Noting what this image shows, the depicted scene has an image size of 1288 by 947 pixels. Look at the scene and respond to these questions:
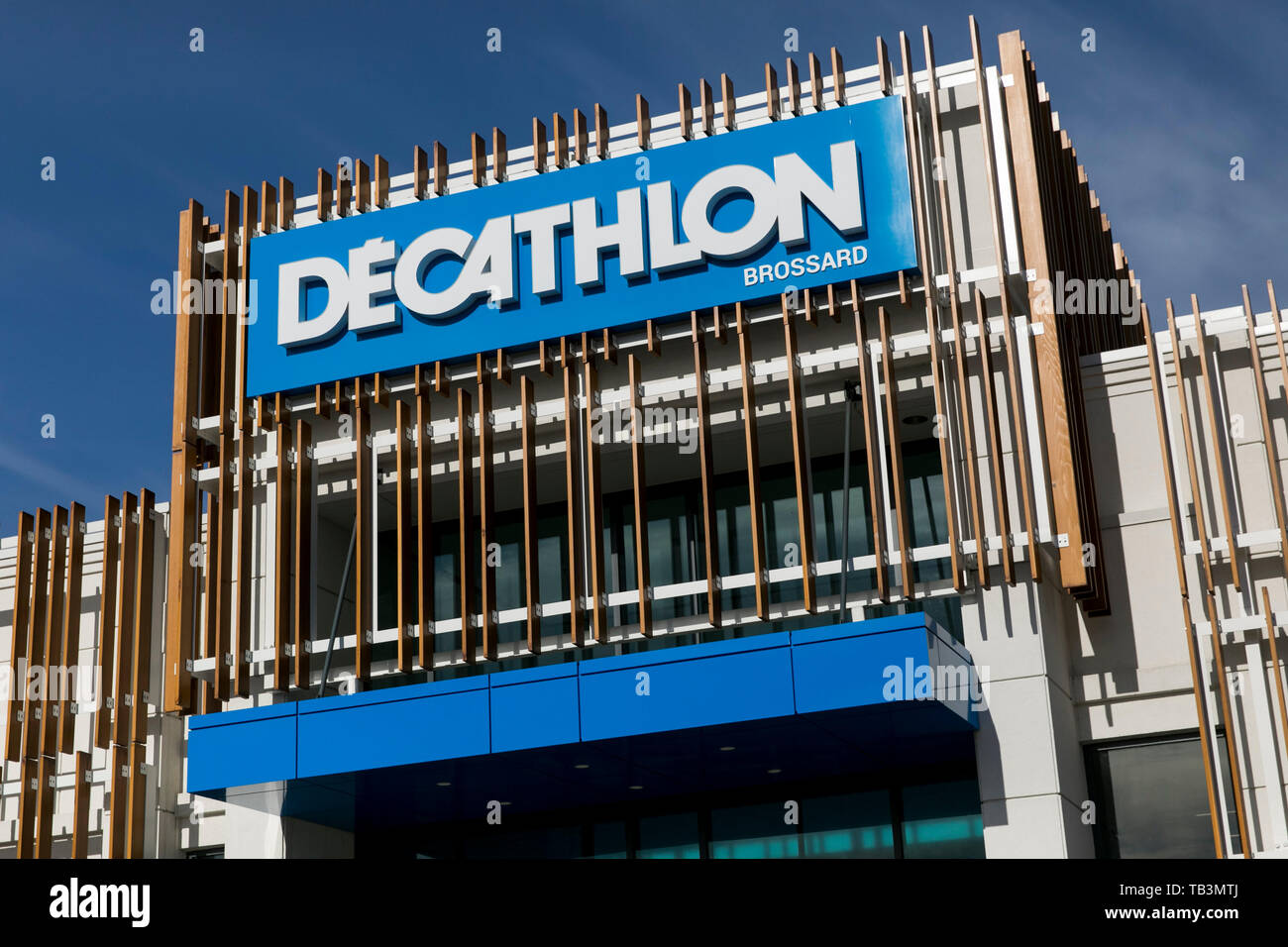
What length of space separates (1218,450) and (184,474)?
12.3 metres

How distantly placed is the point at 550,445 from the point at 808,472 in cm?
335

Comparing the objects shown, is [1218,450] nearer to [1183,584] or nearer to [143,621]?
[1183,584]

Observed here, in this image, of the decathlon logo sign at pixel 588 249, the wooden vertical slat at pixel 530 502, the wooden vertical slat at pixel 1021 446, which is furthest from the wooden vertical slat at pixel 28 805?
the wooden vertical slat at pixel 1021 446

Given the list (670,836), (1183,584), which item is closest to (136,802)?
(670,836)

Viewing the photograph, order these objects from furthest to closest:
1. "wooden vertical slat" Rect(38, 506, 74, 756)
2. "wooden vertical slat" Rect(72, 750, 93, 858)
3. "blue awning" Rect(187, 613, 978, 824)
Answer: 1. "wooden vertical slat" Rect(38, 506, 74, 756)
2. "wooden vertical slat" Rect(72, 750, 93, 858)
3. "blue awning" Rect(187, 613, 978, 824)

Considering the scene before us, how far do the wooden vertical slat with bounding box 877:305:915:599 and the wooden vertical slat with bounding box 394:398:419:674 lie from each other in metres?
5.49

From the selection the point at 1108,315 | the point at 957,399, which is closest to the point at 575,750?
the point at 957,399

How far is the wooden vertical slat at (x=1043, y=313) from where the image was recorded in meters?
15.9

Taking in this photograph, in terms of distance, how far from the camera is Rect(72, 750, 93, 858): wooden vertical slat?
19312mm

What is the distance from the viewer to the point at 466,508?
17.8 meters

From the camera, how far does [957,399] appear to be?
55.1 feet

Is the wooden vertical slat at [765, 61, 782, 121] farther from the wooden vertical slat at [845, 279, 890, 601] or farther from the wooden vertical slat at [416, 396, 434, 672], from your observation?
the wooden vertical slat at [416, 396, 434, 672]

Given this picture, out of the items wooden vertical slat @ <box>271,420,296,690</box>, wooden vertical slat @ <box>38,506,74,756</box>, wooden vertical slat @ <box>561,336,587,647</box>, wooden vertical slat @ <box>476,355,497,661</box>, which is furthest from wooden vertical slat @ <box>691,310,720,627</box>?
wooden vertical slat @ <box>38,506,74,756</box>
